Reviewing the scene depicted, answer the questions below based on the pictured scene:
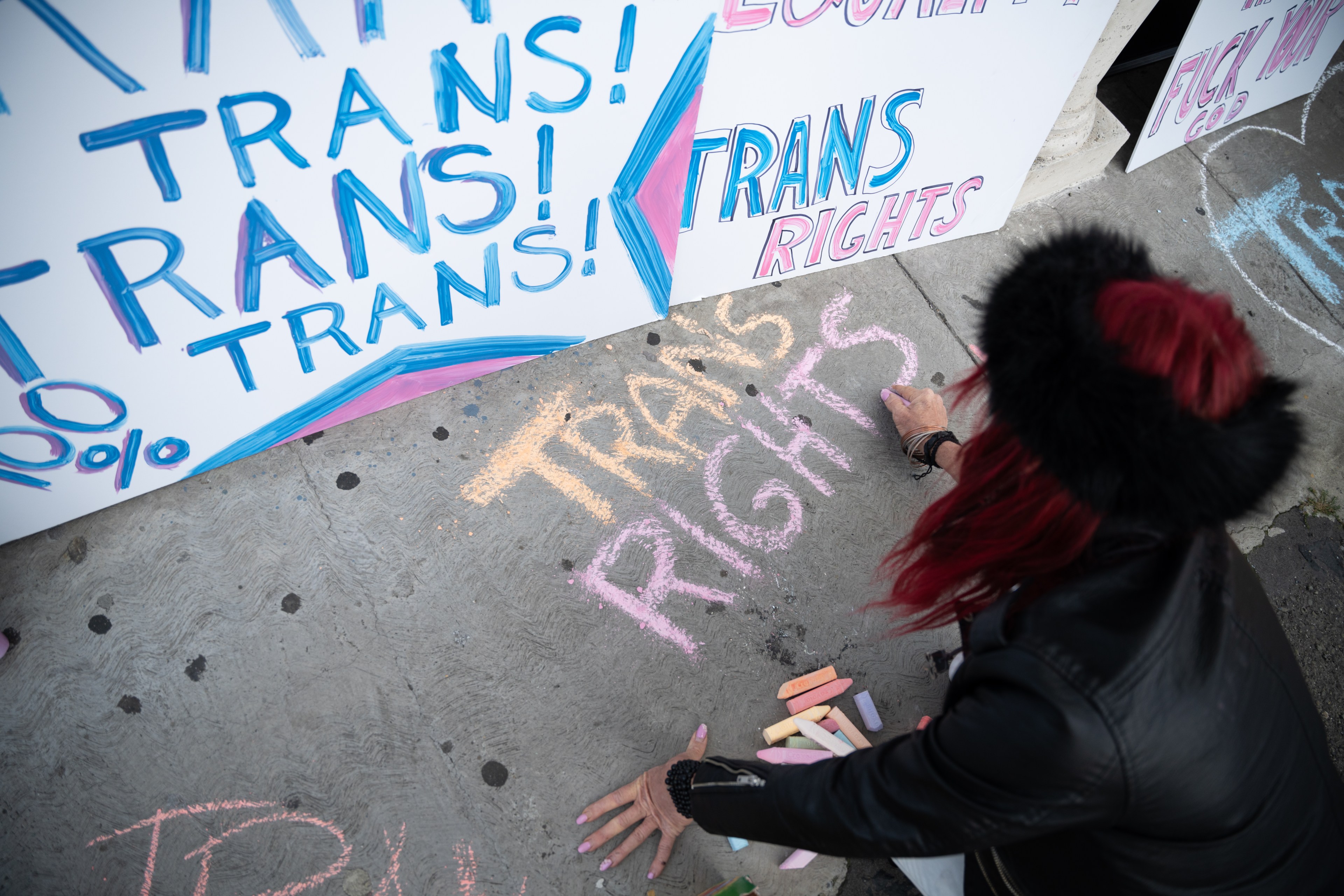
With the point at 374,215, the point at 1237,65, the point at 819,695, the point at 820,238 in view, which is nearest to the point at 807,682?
the point at 819,695

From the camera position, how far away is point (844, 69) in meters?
2.45

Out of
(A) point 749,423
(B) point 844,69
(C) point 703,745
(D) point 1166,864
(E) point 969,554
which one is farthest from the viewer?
(A) point 749,423

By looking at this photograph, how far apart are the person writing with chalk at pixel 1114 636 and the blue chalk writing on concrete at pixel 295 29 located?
144 cm

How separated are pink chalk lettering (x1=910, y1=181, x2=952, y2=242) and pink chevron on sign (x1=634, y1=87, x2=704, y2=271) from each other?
1064mm

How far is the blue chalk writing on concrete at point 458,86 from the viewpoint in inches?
71.8

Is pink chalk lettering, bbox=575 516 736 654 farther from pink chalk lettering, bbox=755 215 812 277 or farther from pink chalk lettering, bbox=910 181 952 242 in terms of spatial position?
pink chalk lettering, bbox=910 181 952 242

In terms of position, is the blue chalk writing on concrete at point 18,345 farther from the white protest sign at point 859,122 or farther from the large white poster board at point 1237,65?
the large white poster board at point 1237,65

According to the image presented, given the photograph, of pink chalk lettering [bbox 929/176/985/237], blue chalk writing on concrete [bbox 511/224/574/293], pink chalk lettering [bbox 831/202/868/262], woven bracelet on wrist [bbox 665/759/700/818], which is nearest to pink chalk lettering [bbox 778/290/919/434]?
pink chalk lettering [bbox 831/202/868/262]

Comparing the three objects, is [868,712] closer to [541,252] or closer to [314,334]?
[541,252]

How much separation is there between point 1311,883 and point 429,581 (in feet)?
6.65

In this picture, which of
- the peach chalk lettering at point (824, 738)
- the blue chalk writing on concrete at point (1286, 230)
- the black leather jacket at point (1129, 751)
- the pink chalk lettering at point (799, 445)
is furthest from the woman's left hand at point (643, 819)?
the blue chalk writing on concrete at point (1286, 230)

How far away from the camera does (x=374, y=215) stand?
6.60ft

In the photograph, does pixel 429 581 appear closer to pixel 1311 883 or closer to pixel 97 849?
pixel 97 849

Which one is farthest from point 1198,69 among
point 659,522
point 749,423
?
point 659,522
